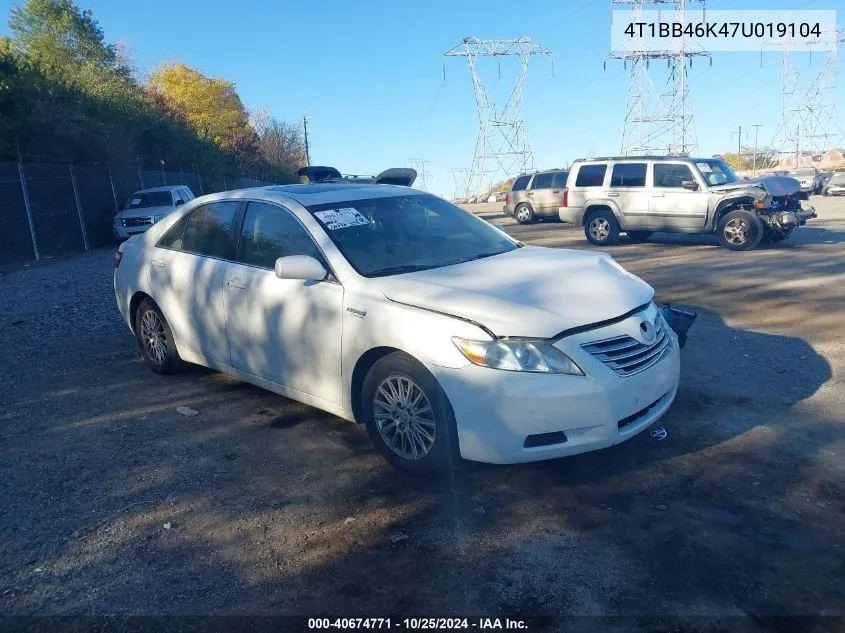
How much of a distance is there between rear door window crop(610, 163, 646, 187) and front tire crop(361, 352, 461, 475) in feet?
40.4

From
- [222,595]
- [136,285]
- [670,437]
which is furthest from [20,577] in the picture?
[670,437]

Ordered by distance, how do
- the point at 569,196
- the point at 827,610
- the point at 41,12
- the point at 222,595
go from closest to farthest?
the point at 827,610 → the point at 222,595 → the point at 569,196 → the point at 41,12

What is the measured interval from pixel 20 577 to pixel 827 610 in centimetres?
345

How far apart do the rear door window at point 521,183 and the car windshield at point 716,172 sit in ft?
32.7

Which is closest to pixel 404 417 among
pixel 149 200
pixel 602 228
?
pixel 602 228

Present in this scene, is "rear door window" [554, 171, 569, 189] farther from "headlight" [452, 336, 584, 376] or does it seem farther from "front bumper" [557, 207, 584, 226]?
"headlight" [452, 336, 584, 376]

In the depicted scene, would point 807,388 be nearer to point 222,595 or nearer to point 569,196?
point 222,595

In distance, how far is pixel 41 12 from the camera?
43.0 m

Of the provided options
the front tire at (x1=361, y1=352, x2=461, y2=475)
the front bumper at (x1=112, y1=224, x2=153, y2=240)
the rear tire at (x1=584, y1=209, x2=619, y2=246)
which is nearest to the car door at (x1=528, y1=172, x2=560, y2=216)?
the rear tire at (x1=584, y1=209, x2=619, y2=246)

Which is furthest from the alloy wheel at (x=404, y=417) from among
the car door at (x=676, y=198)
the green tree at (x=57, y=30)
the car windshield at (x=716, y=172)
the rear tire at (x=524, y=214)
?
the green tree at (x=57, y=30)

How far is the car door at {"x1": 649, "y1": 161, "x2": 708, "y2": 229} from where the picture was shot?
1373 centimetres

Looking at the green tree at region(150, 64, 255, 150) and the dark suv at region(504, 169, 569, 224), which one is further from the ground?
the green tree at region(150, 64, 255, 150)

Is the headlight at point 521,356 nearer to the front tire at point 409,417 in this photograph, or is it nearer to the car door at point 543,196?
the front tire at point 409,417

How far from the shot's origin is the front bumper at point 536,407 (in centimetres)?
341
